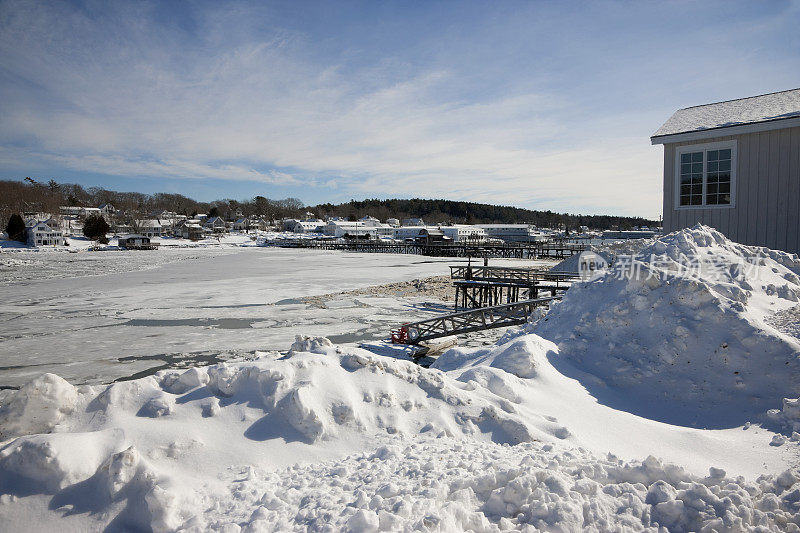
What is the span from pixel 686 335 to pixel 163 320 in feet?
56.4

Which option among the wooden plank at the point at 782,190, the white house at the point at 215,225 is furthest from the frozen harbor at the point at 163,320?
the white house at the point at 215,225

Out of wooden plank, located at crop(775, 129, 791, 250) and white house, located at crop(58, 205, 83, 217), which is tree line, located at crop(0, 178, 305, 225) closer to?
white house, located at crop(58, 205, 83, 217)

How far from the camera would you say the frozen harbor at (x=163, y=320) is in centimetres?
1166

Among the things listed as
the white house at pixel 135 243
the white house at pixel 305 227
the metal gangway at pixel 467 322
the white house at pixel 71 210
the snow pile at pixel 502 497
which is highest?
the white house at pixel 71 210

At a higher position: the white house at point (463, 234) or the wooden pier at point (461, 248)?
the white house at point (463, 234)

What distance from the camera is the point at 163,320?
16875mm

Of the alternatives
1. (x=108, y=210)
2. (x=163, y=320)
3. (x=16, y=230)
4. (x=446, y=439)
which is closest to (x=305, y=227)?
(x=16, y=230)

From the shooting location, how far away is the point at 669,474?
374 centimetres

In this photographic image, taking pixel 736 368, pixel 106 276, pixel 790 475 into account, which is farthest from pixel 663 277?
pixel 106 276

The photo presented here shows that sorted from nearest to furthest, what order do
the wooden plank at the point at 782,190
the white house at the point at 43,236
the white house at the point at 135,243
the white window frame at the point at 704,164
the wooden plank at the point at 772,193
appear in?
the wooden plank at the point at 782,190
the wooden plank at the point at 772,193
the white window frame at the point at 704,164
the white house at the point at 43,236
the white house at the point at 135,243

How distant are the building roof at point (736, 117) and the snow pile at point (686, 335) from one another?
178 inches

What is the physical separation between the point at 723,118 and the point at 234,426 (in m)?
15.1

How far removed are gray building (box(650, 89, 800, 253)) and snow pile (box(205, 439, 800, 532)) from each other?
401 inches

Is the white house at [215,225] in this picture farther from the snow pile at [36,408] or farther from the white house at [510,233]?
the snow pile at [36,408]
